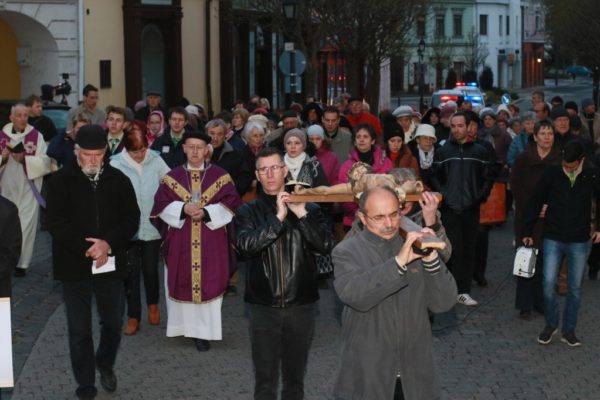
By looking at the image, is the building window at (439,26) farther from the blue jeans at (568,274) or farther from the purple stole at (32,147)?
the blue jeans at (568,274)

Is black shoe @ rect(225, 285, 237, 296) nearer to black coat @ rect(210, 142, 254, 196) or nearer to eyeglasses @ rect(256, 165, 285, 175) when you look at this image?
black coat @ rect(210, 142, 254, 196)

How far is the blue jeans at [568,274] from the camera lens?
34.4 feet

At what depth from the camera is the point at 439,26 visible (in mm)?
90500

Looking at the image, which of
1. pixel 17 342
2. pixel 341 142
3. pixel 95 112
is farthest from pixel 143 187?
pixel 95 112

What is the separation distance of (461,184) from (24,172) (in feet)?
16.4

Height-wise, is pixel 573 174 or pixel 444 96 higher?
pixel 444 96

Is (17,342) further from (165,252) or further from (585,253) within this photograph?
(585,253)

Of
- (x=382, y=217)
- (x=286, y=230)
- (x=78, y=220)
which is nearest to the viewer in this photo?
(x=382, y=217)

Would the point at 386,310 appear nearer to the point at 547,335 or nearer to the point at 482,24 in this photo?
the point at 547,335

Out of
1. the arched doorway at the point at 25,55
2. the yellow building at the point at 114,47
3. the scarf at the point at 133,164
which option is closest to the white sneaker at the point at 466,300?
the scarf at the point at 133,164

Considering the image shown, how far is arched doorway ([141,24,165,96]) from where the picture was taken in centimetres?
3334

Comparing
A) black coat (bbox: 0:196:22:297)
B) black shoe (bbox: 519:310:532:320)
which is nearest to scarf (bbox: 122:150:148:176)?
black coat (bbox: 0:196:22:297)

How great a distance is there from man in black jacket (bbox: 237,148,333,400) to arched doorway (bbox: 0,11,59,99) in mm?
22357

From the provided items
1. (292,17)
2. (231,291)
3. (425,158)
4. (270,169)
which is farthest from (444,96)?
(270,169)
